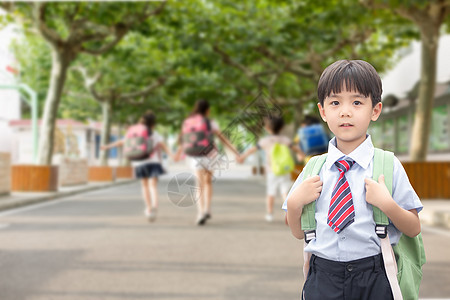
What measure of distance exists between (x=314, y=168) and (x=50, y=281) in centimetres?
420

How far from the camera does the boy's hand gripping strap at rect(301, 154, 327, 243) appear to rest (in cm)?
176

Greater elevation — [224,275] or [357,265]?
[357,265]

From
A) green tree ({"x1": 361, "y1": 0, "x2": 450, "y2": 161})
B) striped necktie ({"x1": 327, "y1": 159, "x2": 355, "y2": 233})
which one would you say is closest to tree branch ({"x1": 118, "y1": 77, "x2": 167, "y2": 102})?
green tree ({"x1": 361, "y1": 0, "x2": 450, "y2": 161})

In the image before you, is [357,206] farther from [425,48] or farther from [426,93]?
[425,48]

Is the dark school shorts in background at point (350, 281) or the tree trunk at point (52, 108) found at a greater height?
the tree trunk at point (52, 108)

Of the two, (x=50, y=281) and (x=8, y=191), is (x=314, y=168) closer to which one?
(x=50, y=281)

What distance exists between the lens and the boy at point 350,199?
1.63 metres

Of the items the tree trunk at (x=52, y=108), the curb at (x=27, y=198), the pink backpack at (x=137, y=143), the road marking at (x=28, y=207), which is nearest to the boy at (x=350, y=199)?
the pink backpack at (x=137, y=143)

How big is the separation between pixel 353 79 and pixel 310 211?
0.44 meters

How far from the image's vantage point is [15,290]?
495 cm

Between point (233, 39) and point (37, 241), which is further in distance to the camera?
point (233, 39)

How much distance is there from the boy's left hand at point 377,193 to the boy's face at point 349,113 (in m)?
0.15

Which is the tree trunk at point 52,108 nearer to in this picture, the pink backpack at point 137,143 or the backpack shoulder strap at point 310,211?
the pink backpack at point 137,143

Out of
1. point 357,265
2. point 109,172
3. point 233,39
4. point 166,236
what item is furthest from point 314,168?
point 109,172
